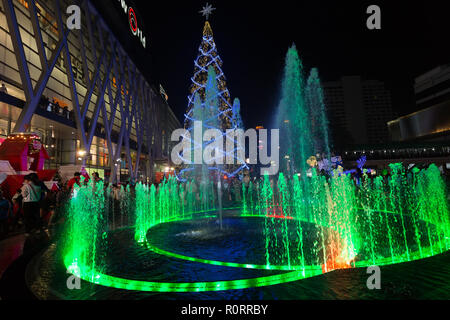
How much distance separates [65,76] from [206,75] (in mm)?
13632

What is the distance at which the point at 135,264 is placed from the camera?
4125 mm

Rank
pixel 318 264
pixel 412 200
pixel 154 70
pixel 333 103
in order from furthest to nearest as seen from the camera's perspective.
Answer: pixel 333 103
pixel 154 70
pixel 412 200
pixel 318 264

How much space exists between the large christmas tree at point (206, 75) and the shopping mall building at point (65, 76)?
31.8 ft

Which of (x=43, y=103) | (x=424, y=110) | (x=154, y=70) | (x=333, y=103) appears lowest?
(x=43, y=103)

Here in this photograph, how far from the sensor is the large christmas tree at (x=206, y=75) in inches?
812

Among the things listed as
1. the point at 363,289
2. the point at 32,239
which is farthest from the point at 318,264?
the point at 32,239

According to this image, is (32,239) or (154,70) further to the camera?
(154,70)

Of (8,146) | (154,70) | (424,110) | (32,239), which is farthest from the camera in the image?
(424,110)

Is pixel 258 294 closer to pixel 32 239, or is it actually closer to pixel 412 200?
pixel 32 239

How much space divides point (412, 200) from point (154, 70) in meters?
44.7

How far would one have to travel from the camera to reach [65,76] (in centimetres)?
2297

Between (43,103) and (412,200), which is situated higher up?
(43,103)

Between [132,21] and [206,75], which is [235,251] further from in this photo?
[132,21]

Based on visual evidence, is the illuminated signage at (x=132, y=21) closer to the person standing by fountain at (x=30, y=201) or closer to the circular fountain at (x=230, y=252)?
the circular fountain at (x=230, y=252)
